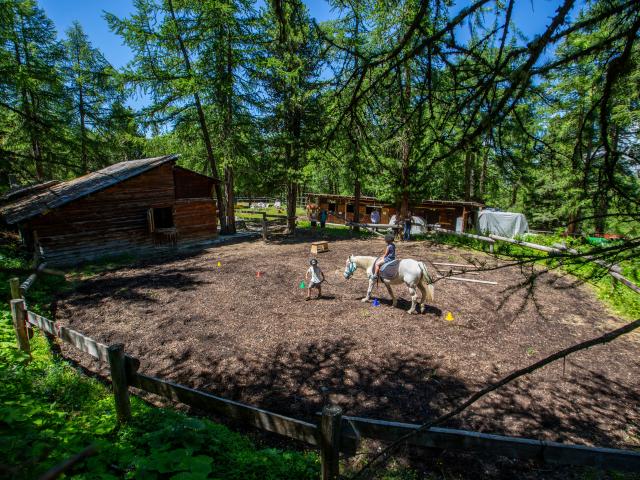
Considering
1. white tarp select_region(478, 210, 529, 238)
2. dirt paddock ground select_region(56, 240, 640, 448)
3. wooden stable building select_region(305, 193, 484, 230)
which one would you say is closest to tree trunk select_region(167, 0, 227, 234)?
wooden stable building select_region(305, 193, 484, 230)

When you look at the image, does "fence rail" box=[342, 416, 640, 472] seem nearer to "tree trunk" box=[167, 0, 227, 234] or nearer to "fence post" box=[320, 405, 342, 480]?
"fence post" box=[320, 405, 342, 480]

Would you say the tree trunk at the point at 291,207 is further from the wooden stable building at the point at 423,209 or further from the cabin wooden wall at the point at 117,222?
the cabin wooden wall at the point at 117,222

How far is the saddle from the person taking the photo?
8859mm

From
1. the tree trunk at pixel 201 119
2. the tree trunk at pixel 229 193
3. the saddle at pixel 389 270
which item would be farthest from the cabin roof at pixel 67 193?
the saddle at pixel 389 270

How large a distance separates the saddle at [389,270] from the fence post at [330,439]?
6.31 m

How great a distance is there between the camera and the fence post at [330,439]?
2762 mm

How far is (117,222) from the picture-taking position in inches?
608

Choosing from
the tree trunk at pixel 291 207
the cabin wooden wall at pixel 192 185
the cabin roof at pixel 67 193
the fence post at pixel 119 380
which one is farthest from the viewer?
the tree trunk at pixel 291 207

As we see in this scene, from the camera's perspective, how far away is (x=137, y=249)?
1633 centimetres

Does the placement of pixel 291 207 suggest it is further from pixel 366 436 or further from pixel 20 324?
pixel 366 436

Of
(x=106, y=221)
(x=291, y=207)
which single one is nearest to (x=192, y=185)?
(x=106, y=221)

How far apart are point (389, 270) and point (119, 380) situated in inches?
264

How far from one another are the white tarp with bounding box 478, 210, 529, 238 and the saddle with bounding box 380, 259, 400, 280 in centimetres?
1723

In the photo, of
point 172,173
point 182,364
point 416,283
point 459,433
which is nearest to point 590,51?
point 459,433
